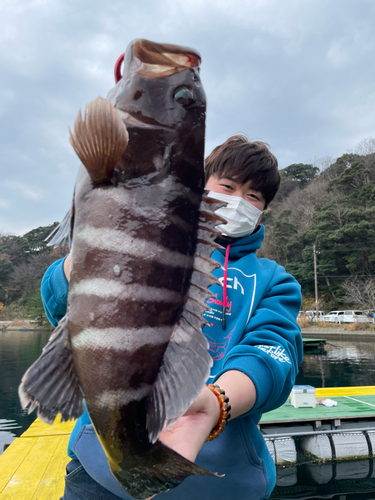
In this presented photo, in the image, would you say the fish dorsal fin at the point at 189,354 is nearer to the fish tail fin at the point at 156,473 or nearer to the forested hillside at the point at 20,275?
the fish tail fin at the point at 156,473

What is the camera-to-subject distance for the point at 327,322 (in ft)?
107

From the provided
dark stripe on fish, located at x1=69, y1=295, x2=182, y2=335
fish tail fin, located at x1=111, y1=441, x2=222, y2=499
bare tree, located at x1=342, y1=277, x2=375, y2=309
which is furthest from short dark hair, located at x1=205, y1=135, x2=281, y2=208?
→ bare tree, located at x1=342, y1=277, x2=375, y2=309

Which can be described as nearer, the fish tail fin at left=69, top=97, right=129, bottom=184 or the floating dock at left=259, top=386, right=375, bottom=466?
the fish tail fin at left=69, top=97, right=129, bottom=184

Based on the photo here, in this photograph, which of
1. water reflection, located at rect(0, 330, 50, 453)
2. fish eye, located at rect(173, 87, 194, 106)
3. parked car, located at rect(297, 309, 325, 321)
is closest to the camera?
fish eye, located at rect(173, 87, 194, 106)

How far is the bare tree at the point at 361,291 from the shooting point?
32750 millimetres

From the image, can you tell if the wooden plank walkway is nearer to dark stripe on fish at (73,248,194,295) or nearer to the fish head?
dark stripe on fish at (73,248,194,295)

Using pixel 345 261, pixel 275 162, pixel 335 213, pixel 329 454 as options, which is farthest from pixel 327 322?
pixel 275 162

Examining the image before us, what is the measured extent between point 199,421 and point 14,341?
112ft

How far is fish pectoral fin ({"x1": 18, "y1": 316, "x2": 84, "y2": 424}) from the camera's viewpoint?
1044 mm

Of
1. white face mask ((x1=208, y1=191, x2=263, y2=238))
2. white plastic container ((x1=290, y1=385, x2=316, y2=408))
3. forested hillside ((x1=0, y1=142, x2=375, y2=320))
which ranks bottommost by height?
white plastic container ((x1=290, y1=385, x2=316, y2=408))

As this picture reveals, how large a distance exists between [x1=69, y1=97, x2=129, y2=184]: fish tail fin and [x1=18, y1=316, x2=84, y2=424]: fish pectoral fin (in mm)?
499

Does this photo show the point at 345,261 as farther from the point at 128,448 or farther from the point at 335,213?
the point at 128,448

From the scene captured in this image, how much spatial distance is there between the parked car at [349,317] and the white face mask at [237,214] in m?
32.5

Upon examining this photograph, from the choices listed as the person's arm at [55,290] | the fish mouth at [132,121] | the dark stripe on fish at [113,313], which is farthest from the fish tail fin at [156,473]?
the fish mouth at [132,121]
